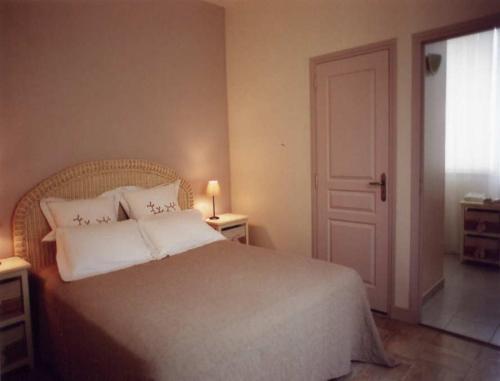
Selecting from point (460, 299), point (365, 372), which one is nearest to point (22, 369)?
point (365, 372)

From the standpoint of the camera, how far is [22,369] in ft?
7.85

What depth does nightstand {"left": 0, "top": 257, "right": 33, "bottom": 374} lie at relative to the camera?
7.66 ft

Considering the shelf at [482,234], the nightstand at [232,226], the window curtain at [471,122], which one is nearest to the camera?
the nightstand at [232,226]

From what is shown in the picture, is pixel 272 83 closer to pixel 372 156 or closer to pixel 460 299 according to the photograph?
pixel 372 156

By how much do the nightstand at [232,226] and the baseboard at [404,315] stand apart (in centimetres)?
158

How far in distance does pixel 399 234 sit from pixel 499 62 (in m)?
2.70

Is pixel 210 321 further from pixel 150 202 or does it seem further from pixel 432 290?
pixel 432 290

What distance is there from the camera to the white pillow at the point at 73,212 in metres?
2.66

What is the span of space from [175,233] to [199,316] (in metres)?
1.18

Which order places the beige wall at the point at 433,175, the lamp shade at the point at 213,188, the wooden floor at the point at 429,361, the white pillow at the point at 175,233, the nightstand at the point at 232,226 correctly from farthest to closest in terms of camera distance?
the lamp shade at the point at 213,188
the nightstand at the point at 232,226
the beige wall at the point at 433,175
the white pillow at the point at 175,233
the wooden floor at the point at 429,361

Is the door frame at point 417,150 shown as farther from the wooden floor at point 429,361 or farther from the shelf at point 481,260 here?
the shelf at point 481,260

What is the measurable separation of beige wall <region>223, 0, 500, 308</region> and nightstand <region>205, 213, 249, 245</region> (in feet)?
0.70

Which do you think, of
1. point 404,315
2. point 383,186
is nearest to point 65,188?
point 383,186

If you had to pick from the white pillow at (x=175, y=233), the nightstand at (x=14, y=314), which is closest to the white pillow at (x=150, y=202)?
the white pillow at (x=175, y=233)
